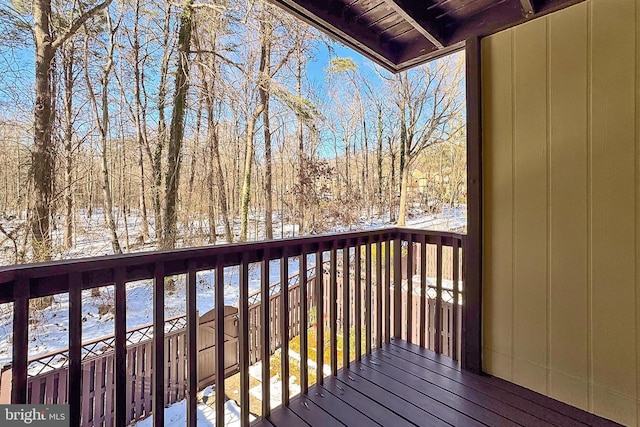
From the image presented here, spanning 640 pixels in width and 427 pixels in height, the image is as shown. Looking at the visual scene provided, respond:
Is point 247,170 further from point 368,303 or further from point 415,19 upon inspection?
point 415,19

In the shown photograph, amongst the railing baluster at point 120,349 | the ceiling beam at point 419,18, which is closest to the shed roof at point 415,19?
the ceiling beam at point 419,18

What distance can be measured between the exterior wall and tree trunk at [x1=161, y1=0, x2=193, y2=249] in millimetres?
5453

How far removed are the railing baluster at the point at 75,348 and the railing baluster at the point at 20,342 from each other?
120mm

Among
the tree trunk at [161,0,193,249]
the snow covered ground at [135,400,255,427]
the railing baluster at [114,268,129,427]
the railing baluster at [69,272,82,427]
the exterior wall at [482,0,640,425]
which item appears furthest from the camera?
the tree trunk at [161,0,193,249]

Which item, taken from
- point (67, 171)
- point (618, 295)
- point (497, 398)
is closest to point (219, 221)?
point (67, 171)

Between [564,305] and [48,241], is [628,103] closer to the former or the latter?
[564,305]

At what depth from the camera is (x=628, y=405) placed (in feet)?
5.16

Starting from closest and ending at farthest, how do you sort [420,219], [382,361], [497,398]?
[497,398] < [382,361] < [420,219]

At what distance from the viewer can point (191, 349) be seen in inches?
57.6

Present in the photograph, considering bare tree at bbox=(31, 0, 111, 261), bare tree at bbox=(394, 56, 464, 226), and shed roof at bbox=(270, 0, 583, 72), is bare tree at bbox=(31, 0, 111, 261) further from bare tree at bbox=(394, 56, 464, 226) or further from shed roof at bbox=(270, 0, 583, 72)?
bare tree at bbox=(394, 56, 464, 226)

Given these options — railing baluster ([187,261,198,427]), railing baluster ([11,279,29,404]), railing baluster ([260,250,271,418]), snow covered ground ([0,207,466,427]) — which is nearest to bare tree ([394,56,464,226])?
snow covered ground ([0,207,466,427])

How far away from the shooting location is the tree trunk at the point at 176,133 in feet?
19.1

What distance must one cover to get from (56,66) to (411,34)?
16.8ft

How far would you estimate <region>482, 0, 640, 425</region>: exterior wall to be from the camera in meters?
1.57
